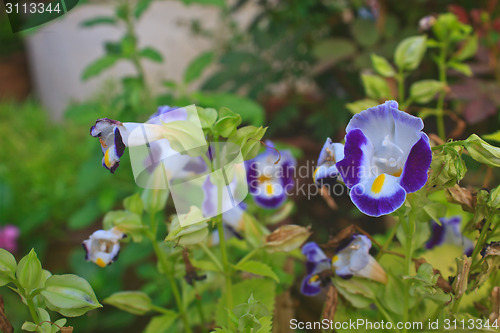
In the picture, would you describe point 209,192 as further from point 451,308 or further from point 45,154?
point 45,154

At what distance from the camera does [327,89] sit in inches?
47.4

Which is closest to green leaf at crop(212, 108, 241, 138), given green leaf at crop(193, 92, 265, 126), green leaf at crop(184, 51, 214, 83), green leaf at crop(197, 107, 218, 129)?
green leaf at crop(197, 107, 218, 129)

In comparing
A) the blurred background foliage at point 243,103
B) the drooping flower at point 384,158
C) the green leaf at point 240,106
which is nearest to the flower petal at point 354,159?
the drooping flower at point 384,158

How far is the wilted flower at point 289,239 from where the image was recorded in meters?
0.41

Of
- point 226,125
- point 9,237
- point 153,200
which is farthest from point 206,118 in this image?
point 9,237

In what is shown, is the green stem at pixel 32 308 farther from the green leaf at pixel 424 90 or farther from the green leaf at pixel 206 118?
the green leaf at pixel 424 90

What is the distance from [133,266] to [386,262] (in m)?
0.76

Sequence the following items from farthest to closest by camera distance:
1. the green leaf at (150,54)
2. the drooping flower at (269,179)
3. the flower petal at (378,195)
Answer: the green leaf at (150,54), the drooping flower at (269,179), the flower petal at (378,195)

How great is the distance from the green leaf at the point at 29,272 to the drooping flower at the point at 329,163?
212 millimetres

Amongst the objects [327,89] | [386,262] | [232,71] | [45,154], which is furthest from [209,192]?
[45,154]

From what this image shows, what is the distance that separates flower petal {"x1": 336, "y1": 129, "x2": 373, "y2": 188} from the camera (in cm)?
32

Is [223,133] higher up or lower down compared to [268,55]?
higher up

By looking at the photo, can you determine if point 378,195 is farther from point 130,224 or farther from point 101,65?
point 101,65

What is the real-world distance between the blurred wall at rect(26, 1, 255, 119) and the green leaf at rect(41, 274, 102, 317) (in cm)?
137
